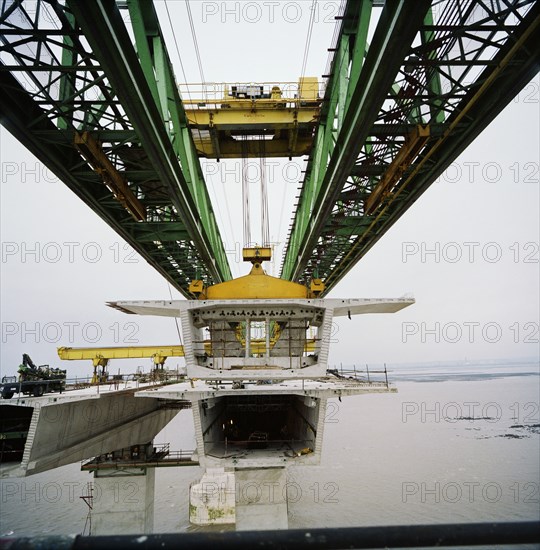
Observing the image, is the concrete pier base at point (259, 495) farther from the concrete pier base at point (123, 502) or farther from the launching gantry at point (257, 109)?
the launching gantry at point (257, 109)

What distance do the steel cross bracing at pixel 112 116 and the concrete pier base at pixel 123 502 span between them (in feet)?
46.2

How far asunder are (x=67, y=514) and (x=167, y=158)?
104 ft

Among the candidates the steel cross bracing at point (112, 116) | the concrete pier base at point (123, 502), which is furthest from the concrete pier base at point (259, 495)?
the steel cross bracing at point (112, 116)

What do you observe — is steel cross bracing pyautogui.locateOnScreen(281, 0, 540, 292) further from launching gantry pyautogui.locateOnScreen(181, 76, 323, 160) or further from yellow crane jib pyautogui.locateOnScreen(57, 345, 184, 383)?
yellow crane jib pyautogui.locateOnScreen(57, 345, 184, 383)

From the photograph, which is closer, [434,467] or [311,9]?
[311,9]

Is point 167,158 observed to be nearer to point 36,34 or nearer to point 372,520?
point 36,34

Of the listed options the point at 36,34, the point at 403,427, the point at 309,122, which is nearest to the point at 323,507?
the point at 309,122

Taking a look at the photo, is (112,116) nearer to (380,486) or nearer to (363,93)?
(363,93)

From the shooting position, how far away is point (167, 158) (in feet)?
38.7

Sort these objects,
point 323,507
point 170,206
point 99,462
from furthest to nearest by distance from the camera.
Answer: point 323,507 → point 99,462 → point 170,206

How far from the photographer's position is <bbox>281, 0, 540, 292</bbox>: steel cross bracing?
27.8 feet

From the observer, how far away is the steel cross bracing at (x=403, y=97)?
333 inches

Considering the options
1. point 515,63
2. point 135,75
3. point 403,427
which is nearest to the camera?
point 135,75

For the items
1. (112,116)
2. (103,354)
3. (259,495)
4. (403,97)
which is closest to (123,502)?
(259,495)
